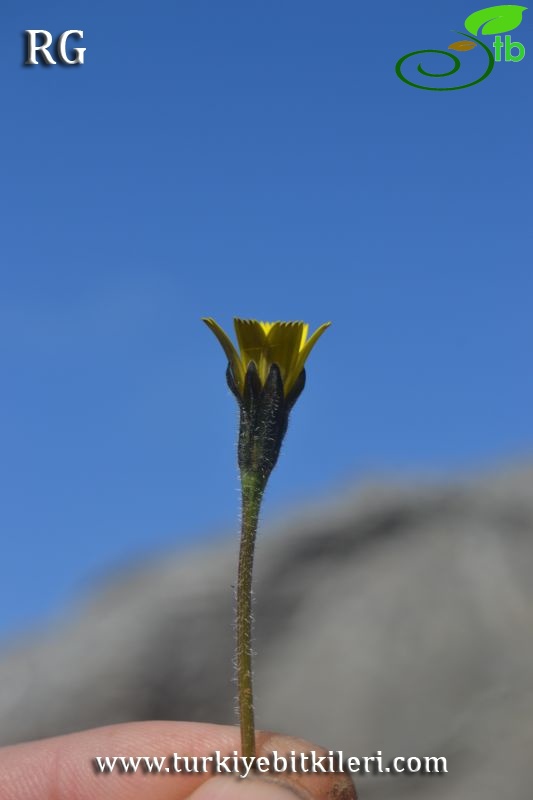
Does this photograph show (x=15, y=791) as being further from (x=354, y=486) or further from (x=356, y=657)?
(x=354, y=486)

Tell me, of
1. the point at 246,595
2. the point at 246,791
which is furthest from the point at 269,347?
the point at 246,791

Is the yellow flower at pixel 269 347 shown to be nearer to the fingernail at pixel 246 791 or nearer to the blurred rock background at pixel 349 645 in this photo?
the fingernail at pixel 246 791

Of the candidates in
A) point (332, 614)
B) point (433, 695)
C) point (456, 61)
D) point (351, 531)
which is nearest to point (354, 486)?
point (351, 531)

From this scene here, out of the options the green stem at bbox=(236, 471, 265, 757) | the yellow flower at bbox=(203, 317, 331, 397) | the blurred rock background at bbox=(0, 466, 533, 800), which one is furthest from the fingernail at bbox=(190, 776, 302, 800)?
the blurred rock background at bbox=(0, 466, 533, 800)

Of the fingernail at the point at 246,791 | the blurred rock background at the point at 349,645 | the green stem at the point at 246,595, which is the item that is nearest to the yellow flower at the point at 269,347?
the green stem at the point at 246,595

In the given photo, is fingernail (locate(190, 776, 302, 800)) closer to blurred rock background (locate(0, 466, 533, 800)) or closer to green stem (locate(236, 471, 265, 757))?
green stem (locate(236, 471, 265, 757))

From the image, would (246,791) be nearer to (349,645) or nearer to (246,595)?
(246,595)
